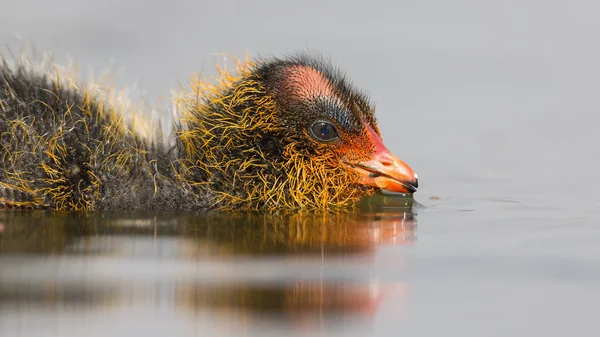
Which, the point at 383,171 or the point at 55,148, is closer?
the point at 55,148

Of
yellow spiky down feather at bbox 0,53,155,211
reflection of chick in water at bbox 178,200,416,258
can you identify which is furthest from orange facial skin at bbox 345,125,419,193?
yellow spiky down feather at bbox 0,53,155,211

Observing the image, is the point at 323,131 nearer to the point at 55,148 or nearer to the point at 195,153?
the point at 195,153

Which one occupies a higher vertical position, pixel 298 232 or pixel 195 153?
pixel 195 153

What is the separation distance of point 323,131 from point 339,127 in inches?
5.7

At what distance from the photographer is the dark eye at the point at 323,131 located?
8164 millimetres

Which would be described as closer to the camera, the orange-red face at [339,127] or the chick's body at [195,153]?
the chick's body at [195,153]

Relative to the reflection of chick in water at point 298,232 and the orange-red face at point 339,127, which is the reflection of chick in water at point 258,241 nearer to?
the reflection of chick in water at point 298,232

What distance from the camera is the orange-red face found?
8.13m

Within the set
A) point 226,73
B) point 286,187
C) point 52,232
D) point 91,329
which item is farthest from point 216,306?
point 226,73

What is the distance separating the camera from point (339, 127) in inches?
322

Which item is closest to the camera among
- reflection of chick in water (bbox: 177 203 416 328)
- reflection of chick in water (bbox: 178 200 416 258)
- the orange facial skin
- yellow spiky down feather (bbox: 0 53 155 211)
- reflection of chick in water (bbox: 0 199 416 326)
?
reflection of chick in water (bbox: 177 203 416 328)

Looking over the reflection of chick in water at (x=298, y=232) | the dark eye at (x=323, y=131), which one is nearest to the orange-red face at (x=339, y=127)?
the dark eye at (x=323, y=131)

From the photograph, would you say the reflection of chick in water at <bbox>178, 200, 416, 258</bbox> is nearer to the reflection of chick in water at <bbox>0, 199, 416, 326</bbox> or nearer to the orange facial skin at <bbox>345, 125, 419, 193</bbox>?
the reflection of chick in water at <bbox>0, 199, 416, 326</bbox>

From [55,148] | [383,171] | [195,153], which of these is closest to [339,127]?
[383,171]
